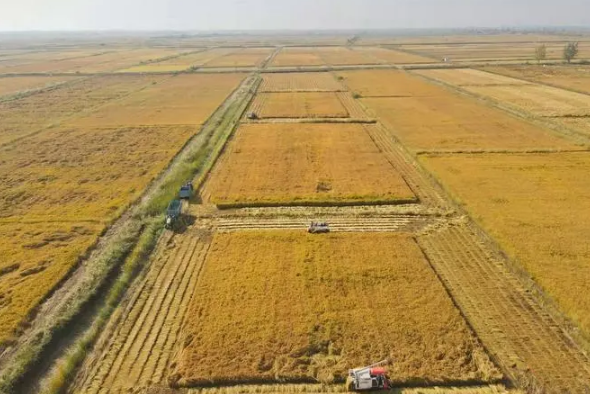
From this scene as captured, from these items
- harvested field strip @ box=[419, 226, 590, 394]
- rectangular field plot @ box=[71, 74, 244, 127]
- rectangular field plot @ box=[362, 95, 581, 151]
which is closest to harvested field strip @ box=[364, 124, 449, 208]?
rectangular field plot @ box=[362, 95, 581, 151]

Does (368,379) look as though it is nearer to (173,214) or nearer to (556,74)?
(173,214)

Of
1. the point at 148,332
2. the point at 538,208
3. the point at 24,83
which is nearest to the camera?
the point at 148,332

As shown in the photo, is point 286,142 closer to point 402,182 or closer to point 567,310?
point 402,182

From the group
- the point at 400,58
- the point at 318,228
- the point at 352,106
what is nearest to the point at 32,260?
the point at 318,228

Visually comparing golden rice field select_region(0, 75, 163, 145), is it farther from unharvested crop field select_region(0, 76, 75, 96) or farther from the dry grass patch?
the dry grass patch

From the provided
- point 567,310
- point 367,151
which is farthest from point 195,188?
point 567,310

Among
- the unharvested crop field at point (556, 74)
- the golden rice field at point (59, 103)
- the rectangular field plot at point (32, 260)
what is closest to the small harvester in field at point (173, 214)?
the rectangular field plot at point (32, 260)
